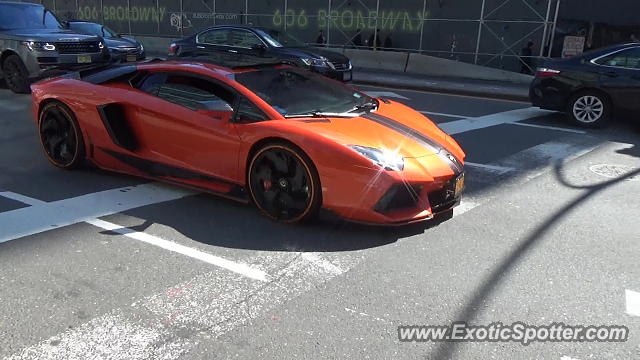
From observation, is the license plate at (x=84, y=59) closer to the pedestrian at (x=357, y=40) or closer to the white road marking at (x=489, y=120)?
the white road marking at (x=489, y=120)

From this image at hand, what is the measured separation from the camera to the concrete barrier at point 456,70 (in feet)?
51.6

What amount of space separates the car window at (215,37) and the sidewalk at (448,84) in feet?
12.9

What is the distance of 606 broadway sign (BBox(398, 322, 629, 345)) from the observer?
2.92 m

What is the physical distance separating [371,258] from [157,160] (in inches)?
95.8

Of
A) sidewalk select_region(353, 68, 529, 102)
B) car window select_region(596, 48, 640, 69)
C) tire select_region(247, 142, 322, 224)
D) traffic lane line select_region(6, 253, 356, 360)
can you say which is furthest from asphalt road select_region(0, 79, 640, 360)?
sidewalk select_region(353, 68, 529, 102)

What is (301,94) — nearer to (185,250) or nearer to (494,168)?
(185,250)

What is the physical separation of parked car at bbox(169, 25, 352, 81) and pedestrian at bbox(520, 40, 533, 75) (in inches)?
337

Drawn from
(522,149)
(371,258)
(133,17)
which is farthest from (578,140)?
(133,17)

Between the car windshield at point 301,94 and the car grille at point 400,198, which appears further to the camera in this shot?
the car windshield at point 301,94

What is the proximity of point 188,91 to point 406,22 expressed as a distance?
17486mm

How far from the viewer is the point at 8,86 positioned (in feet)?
37.1

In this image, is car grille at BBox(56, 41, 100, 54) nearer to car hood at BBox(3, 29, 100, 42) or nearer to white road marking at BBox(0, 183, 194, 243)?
car hood at BBox(3, 29, 100, 42)

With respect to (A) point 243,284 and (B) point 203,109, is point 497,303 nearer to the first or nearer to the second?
(A) point 243,284

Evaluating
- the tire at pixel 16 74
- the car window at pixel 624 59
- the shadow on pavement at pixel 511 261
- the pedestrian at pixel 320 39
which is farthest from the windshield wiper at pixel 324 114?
the pedestrian at pixel 320 39
